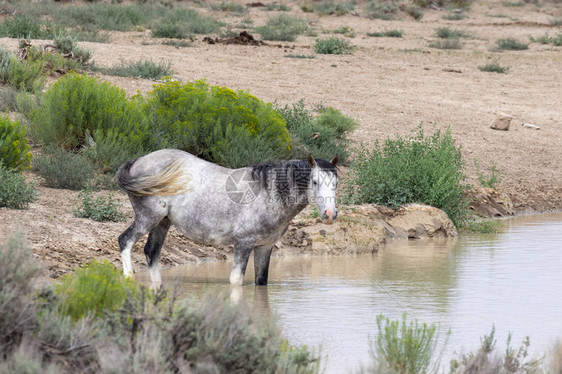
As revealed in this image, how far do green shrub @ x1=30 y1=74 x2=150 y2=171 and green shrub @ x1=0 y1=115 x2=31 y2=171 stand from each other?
1360mm

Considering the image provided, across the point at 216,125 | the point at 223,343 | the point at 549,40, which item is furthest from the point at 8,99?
the point at 549,40

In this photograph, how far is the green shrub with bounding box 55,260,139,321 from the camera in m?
5.35

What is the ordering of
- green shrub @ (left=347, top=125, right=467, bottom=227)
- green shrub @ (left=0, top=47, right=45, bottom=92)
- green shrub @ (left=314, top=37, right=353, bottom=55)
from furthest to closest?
green shrub @ (left=314, top=37, right=353, bottom=55) → green shrub @ (left=0, top=47, right=45, bottom=92) → green shrub @ (left=347, top=125, right=467, bottom=227)

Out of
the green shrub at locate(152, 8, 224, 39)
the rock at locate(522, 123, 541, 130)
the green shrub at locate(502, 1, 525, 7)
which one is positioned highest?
the green shrub at locate(502, 1, 525, 7)

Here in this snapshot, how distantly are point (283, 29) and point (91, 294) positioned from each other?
26.3m

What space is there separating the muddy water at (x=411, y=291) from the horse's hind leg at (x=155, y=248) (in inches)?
12.4

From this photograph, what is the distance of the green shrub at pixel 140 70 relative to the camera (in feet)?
65.5

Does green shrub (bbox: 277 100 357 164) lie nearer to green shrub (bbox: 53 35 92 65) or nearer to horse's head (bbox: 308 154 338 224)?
green shrub (bbox: 53 35 92 65)

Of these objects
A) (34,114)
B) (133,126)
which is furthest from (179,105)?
(34,114)

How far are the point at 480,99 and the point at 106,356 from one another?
19.9 m

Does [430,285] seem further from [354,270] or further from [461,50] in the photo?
[461,50]

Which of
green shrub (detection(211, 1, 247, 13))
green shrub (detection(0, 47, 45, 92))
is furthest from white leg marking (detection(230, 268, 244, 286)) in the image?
green shrub (detection(211, 1, 247, 13))

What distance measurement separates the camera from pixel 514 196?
52.8 feet

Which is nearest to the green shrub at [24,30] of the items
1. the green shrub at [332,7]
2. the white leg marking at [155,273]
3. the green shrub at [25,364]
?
the white leg marking at [155,273]
